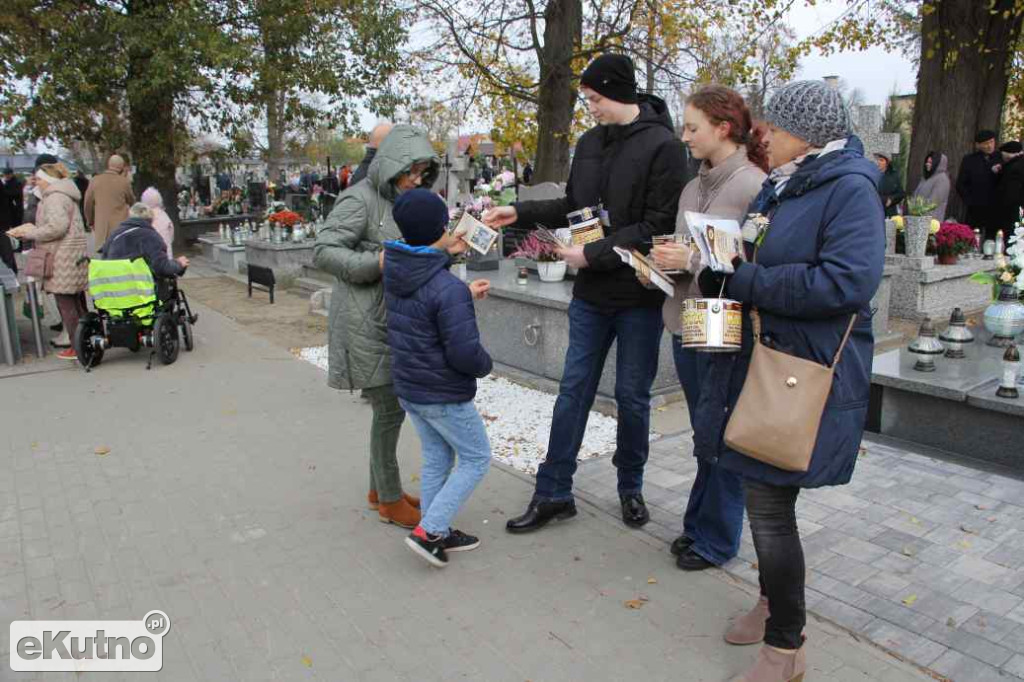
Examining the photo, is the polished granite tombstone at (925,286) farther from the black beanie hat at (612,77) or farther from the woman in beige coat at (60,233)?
the woman in beige coat at (60,233)

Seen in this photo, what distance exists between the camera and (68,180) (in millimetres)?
7781

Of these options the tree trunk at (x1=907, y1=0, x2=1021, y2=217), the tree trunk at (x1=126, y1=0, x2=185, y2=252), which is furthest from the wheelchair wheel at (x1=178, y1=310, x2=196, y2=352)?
the tree trunk at (x1=907, y1=0, x2=1021, y2=217)

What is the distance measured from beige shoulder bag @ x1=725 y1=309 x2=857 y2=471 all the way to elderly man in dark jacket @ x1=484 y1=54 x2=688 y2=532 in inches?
47.6

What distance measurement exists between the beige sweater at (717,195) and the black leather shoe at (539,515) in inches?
43.9

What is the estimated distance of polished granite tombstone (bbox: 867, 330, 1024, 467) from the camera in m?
4.48

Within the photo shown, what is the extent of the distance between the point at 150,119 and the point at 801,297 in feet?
53.0

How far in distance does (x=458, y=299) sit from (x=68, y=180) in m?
6.18

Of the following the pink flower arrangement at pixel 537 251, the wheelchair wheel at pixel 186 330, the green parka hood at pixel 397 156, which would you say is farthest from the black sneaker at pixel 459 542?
the wheelchair wheel at pixel 186 330

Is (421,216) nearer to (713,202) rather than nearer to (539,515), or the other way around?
(713,202)

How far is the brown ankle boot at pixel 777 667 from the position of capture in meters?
2.54

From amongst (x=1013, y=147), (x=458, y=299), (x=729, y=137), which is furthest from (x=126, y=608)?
(x=1013, y=147)

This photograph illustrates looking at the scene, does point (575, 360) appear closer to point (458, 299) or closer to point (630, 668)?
point (458, 299)

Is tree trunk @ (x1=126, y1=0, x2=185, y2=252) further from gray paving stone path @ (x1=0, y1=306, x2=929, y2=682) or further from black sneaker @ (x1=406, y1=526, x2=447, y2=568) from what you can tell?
black sneaker @ (x1=406, y1=526, x2=447, y2=568)

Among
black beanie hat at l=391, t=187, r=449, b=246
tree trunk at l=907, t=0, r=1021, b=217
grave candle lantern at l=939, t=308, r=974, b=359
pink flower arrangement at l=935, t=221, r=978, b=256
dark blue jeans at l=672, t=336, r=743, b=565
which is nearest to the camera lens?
black beanie hat at l=391, t=187, r=449, b=246
